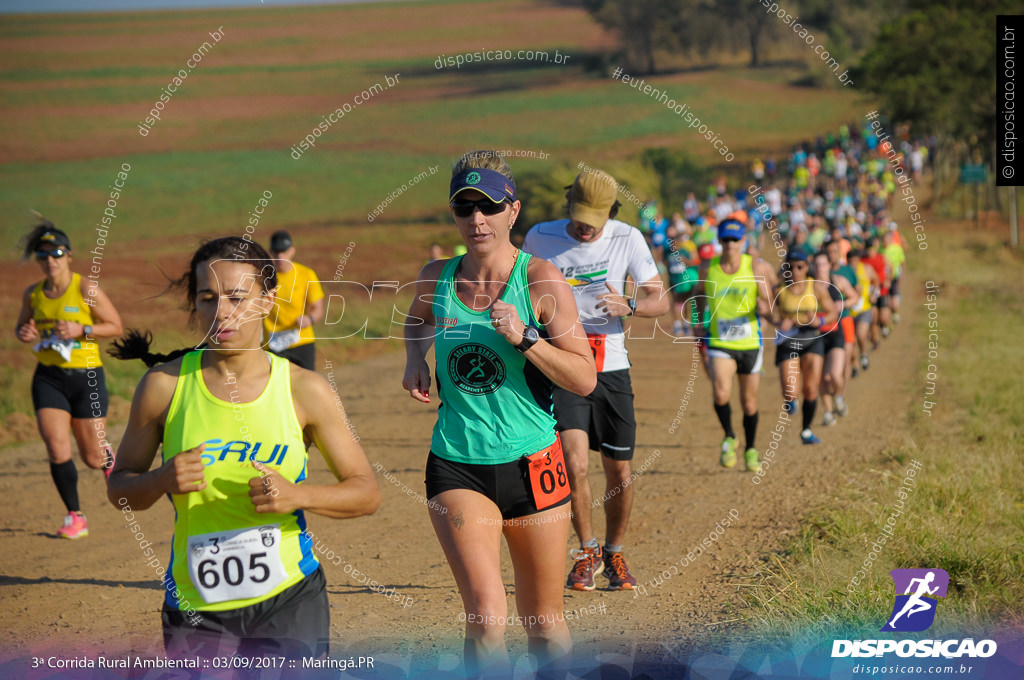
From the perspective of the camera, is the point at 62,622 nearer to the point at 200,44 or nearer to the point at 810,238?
the point at 810,238

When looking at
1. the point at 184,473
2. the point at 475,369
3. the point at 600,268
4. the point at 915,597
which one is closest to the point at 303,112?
the point at 600,268

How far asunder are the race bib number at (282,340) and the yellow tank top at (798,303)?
4.50 meters

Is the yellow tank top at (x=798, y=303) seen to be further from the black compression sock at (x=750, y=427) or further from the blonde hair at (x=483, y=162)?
the blonde hair at (x=483, y=162)

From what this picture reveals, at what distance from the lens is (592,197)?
17.9ft

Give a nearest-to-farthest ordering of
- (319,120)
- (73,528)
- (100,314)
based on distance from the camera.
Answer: (100,314)
(73,528)
(319,120)

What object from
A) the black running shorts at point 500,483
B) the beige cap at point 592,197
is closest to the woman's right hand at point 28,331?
the beige cap at point 592,197

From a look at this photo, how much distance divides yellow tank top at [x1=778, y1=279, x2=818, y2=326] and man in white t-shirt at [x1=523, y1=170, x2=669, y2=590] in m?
4.13

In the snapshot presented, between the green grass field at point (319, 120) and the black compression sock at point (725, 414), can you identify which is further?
the green grass field at point (319, 120)

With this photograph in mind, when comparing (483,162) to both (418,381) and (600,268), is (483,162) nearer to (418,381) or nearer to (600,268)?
(418,381)

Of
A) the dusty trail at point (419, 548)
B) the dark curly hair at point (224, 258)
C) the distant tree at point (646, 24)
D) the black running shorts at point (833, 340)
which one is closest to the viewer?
the dark curly hair at point (224, 258)

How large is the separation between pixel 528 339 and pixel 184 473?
1.25 metres

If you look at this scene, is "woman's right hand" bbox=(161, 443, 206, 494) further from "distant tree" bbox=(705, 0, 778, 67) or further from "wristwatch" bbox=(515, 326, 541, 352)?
"distant tree" bbox=(705, 0, 778, 67)

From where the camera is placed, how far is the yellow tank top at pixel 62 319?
696 cm

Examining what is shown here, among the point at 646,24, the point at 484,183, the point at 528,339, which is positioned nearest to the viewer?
the point at 528,339
